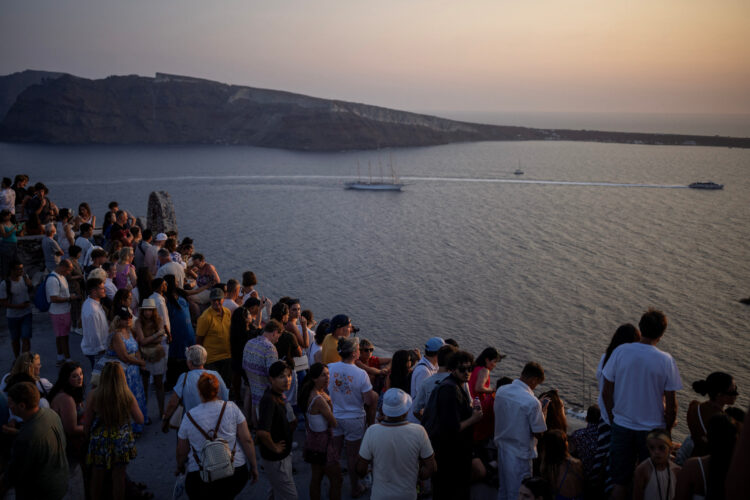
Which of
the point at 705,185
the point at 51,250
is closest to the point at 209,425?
the point at 51,250

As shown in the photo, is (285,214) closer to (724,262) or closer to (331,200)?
(331,200)

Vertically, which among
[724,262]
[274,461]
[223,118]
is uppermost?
[223,118]

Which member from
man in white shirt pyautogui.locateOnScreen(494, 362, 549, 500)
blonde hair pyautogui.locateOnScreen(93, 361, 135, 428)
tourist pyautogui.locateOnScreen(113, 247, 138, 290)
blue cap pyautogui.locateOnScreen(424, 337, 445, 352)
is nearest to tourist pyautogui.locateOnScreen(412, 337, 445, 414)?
blue cap pyautogui.locateOnScreen(424, 337, 445, 352)

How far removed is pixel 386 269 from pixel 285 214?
1147 inches

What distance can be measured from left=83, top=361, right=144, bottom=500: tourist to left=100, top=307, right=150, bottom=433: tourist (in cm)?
139

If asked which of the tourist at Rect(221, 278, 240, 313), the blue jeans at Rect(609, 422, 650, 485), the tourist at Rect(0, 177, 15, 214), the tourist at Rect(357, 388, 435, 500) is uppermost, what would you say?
the tourist at Rect(0, 177, 15, 214)

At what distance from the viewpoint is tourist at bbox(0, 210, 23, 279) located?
11789mm

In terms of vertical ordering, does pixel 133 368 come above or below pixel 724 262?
above

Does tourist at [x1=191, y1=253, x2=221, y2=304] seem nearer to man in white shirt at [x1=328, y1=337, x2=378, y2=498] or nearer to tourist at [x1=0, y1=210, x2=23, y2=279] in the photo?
man in white shirt at [x1=328, y1=337, x2=378, y2=498]

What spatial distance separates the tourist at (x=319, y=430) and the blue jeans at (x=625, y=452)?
8.42ft

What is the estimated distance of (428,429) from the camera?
5262mm

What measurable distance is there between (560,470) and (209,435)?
3.06 metres

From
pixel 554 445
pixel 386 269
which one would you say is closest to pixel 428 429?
pixel 554 445

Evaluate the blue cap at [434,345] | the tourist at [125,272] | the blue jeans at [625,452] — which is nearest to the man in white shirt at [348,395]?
the blue cap at [434,345]
